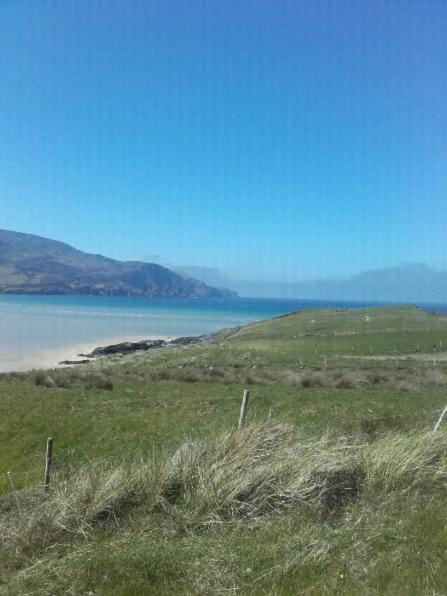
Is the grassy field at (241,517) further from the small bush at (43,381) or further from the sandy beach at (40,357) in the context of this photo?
the sandy beach at (40,357)

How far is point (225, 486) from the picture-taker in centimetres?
850

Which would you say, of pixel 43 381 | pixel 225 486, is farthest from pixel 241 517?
pixel 43 381

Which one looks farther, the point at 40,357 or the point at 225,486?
the point at 40,357

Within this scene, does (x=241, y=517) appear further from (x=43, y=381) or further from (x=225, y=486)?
(x=43, y=381)

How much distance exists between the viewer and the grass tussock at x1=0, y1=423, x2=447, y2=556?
26.2 ft

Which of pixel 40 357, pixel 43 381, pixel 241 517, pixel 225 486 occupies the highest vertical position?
pixel 225 486

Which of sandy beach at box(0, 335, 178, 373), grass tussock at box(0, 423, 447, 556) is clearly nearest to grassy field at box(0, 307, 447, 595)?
grass tussock at box(0, 423, 447, 556)

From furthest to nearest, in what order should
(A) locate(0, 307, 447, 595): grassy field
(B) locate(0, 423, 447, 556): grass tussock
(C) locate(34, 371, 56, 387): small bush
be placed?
(C) locate(34, 371, 56, 387): small bush → (B) locate(0, 423, 447, 556): grass tussock → (A) locate(0, 307, 447, 595): grassy field

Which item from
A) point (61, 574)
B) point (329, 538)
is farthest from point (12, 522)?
point (329, 538)

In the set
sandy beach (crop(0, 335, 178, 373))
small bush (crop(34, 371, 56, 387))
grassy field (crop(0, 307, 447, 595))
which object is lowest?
sandy beach (crop(0, 335, 178, 373))

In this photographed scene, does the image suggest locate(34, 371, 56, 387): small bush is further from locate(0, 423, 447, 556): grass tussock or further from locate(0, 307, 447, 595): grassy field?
locate(0, 423, 447, 556): grass tussock

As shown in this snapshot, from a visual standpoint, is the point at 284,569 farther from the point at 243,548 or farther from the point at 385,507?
the point at 385,507

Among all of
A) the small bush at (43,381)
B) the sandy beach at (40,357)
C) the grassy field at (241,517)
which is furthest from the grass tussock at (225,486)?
the sandy beach at (40,357)

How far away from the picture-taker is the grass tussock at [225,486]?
7.98 meters
